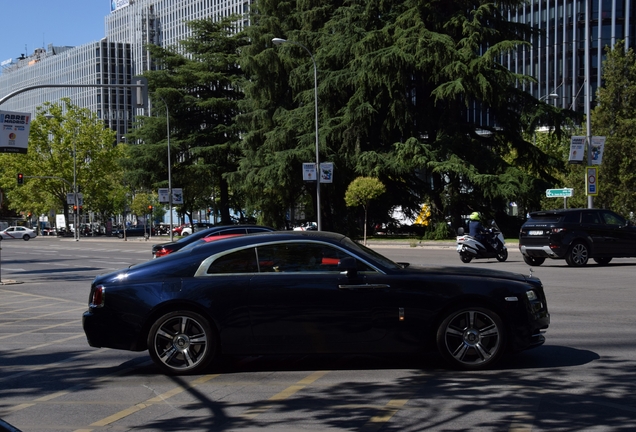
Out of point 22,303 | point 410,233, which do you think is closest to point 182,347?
point 22,303

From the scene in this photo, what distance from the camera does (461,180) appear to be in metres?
45.1

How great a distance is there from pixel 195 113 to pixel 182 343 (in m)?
59.3

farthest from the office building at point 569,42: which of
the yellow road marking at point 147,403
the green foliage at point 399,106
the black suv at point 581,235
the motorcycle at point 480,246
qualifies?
the yellow road marking at point 147,403

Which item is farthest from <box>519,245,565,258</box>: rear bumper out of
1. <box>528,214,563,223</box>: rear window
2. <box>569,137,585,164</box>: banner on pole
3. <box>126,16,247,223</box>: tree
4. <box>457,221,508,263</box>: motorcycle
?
<box>126,16,247,223</box>: tree

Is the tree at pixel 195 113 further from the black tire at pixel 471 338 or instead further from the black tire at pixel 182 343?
the black tire at pixel 471 338

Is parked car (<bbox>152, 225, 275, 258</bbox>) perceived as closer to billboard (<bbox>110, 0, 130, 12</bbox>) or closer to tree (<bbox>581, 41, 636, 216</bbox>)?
tree (<bbox>581, 41, 636, 216</bbox>)

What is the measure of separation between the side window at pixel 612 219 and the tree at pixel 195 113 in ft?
136

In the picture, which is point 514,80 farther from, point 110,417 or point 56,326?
point 110,417

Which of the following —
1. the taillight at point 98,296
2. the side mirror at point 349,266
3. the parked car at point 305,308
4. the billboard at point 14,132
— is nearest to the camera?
the side mirror at point 349,266

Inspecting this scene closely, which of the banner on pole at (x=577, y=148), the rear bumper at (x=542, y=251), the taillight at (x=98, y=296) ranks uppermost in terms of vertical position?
the banner on pole at (x=577, y=148)

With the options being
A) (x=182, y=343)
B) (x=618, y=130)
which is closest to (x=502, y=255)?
(x=182, y=343)

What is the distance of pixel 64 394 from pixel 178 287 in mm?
1463

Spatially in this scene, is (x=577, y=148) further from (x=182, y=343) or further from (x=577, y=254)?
(x=182, y=343)

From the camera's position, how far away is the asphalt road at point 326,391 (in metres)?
6.22
